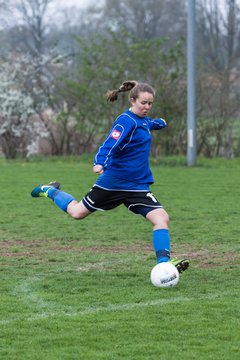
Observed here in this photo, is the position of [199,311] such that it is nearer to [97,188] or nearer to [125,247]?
[97,188]

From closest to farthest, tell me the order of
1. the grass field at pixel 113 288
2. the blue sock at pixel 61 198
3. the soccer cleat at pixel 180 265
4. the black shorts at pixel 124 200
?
the grass field at pixel 113 288, the soccer cleat at pixel 180 265, the black shorts at pixel 124 200, the blue sock at pixel 61 198

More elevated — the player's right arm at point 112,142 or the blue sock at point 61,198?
the player's right arm at point 112,142

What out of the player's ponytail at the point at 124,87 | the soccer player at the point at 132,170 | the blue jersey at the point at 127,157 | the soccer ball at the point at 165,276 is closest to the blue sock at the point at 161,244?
the soccer player at the point at 132,170

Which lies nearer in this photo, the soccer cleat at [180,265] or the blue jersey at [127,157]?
the soccer cleat at [180,265]

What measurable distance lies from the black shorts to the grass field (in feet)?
1.85

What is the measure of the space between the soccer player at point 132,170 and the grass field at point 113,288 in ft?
1.55

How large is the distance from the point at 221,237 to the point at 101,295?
3.25 meters

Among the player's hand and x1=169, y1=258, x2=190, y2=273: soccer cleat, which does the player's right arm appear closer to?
the player's hand

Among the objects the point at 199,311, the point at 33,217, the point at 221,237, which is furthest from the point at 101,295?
the point at 33,217

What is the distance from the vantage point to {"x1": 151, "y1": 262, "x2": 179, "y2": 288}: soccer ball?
650cm

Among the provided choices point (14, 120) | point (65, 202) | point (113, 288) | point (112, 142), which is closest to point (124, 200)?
point (112, 142)

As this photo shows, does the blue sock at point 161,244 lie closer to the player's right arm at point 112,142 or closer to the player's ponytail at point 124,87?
the player's right arm at point 112,142

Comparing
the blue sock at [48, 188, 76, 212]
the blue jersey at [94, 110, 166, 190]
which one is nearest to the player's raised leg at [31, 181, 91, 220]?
the blue sock at [48, 188, 76, 212]

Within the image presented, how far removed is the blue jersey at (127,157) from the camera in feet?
22.7
